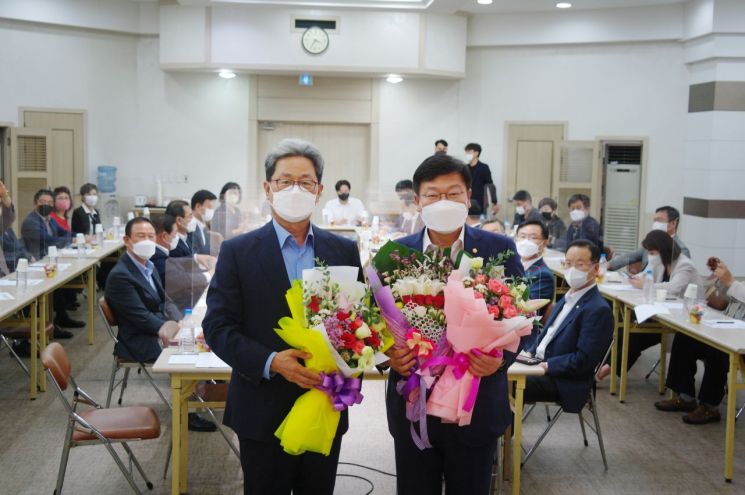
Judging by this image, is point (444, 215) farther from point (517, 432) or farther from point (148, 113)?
point (148, 113)

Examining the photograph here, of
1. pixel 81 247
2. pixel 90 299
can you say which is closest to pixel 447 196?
pixel 90 299

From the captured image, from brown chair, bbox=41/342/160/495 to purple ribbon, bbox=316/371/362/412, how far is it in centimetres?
187

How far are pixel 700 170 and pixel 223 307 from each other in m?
10.2

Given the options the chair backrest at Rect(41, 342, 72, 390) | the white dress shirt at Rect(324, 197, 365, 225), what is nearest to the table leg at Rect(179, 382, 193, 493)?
the chair backrest at Rect(41, 342, 72, 390)

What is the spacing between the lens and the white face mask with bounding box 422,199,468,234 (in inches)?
111

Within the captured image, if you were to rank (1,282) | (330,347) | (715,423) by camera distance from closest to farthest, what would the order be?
(330,347) < (715,423) < (1,282)

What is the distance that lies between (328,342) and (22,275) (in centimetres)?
481

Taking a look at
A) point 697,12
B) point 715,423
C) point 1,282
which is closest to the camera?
point 715,423

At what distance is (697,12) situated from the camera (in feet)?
37.3

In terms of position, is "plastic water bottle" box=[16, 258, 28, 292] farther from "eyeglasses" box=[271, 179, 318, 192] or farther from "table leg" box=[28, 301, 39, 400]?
"eyeglasses" box=[271, 179, 318, 192]

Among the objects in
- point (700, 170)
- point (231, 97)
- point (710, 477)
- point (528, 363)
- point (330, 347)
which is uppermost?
point (231, 97)

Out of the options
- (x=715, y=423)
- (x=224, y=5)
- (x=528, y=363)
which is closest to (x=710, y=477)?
(x=715, y=423)

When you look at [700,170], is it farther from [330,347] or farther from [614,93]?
[330,347]

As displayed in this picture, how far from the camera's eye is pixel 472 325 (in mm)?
2434
